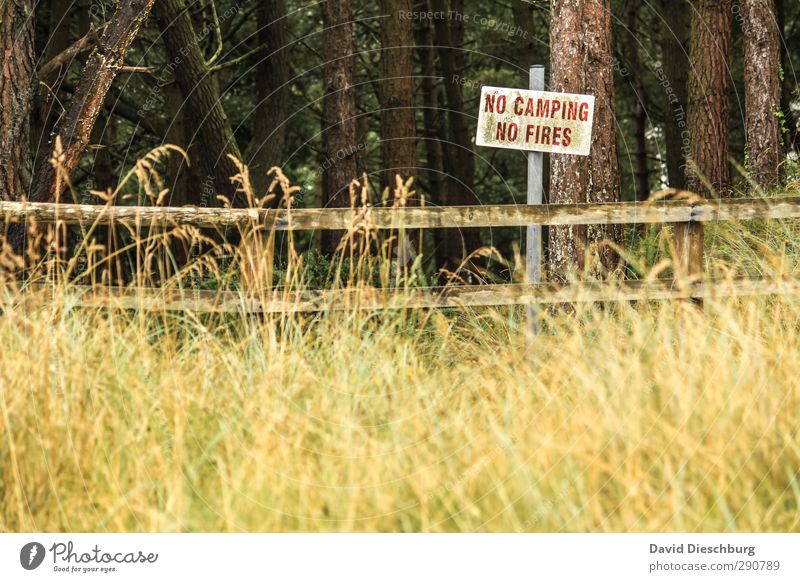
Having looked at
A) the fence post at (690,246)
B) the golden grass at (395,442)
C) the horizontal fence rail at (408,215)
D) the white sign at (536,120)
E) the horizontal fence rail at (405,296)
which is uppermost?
the white sign at (536,120)

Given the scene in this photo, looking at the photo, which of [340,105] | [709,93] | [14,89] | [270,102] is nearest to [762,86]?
[709,93]

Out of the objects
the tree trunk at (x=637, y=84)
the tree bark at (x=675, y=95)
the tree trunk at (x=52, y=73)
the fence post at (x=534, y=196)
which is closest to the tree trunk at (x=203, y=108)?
the tree trunk at (x=52, y=73)

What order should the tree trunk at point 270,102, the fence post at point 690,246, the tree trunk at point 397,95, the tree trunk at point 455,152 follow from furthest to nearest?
the tree trunk at point 455,152 → the tree trunk at point 270,102 → the tree trunk at point 397,95 → the fence post at point 690,246

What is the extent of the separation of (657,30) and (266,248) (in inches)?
660

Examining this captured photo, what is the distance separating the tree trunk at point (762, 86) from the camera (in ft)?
37.8

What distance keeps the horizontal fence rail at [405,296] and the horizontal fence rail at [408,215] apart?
41 cm

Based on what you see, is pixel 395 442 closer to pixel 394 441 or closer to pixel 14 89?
pixel 394 441

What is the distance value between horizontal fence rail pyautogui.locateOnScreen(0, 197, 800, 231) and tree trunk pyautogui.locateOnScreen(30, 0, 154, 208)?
1443 millimetres

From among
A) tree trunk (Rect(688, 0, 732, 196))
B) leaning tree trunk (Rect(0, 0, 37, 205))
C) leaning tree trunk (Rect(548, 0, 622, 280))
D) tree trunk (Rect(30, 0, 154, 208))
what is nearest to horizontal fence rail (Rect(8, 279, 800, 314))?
leaning tree trunk (Rect(548, 0, 622, 280))

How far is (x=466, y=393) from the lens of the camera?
4387mm

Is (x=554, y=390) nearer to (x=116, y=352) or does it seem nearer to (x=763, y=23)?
(x=116, y=352)

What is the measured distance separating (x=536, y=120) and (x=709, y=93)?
292 inches

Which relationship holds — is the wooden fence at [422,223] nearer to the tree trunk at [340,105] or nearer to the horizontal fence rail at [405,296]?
the horizontal fence rail at [405,296]

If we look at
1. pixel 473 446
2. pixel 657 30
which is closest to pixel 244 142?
pixel 657 30
